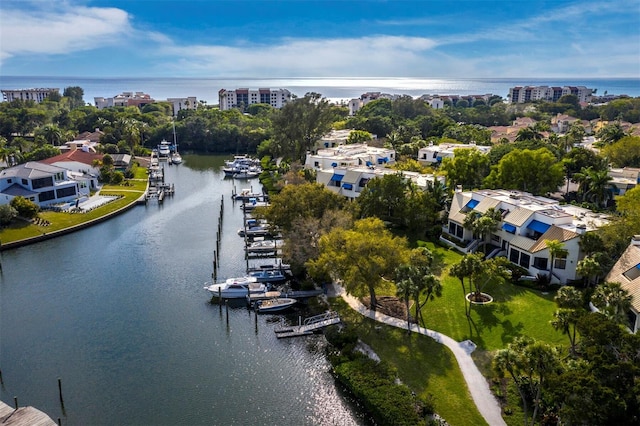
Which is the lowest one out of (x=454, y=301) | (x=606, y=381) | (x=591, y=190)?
(x=454, y=301)

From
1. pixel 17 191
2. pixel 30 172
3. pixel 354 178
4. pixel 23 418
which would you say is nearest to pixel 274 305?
pixel 23 418

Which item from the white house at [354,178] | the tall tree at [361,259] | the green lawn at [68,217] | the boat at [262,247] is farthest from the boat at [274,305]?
the green lawn at [68,217]

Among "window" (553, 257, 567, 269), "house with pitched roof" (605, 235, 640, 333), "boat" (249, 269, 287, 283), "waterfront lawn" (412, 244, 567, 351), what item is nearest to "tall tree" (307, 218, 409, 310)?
"waterfront lawn" (412, 244, 567, 351)

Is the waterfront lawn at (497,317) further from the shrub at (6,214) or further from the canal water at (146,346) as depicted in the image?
the shrub at (6,214)

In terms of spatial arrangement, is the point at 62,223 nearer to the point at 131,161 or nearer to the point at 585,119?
the point at 131,161

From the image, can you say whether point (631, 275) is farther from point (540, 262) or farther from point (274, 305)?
point (274, 305)

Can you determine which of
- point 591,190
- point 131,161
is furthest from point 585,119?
point 131,161

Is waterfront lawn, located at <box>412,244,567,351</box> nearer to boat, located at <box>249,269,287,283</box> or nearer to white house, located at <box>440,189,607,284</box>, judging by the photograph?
white house, located at <box>440,189,607,284</box>
